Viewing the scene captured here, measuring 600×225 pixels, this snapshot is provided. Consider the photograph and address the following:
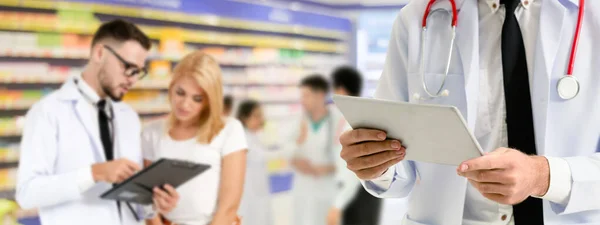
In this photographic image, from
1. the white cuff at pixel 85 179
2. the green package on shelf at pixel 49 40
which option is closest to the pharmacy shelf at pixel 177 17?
the green package on shelf at pixel 49 40

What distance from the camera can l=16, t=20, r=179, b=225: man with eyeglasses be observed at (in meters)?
2.86

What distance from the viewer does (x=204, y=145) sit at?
3.04 metres

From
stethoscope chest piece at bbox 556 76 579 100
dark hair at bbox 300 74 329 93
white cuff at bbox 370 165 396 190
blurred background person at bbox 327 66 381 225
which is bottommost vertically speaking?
blurred background person at bbox 327 66 381 225

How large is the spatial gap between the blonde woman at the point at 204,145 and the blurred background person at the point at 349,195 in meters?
2.19

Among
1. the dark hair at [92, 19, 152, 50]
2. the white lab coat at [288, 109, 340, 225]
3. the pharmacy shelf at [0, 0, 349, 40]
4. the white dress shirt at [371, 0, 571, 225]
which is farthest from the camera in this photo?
the white lab coat at [288, 109, 340, 225]

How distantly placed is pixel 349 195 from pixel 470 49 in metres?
3.82

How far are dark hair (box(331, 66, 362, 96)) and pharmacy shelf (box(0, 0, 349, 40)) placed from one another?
84 centimetres

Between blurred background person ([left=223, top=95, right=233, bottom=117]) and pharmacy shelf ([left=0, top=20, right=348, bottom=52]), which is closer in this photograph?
pharmacy shelf ([left=0, top=20, right=348, bottom=52])

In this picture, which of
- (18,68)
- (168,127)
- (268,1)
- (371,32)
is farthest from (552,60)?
(371,32)

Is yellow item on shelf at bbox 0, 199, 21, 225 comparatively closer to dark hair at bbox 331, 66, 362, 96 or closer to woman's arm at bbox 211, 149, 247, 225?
woman's arm at bbox 211, 149, 247, 225

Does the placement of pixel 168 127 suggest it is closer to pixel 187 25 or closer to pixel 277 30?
pixel 187 25

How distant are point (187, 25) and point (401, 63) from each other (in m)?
3.29

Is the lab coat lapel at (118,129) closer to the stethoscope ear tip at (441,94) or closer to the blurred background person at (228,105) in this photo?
the blurred background person at (228,105)

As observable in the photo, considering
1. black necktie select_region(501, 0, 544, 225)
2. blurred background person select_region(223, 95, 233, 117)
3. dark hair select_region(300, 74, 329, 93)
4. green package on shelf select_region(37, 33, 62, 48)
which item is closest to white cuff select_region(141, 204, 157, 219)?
green package on shelf select_region(37, 33, 62, 48)
